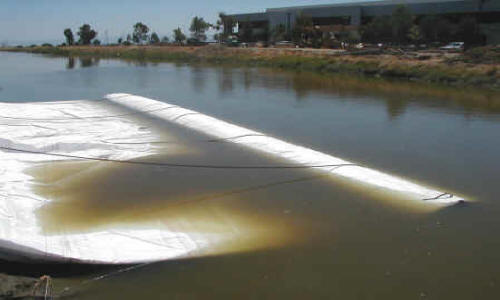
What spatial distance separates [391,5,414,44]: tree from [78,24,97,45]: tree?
163ft

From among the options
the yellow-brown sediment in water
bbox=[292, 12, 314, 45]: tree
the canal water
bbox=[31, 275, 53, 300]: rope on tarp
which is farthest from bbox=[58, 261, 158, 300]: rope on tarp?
bbox=[292, 12, 314, 45]: tree

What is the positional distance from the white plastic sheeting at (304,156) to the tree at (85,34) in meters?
65.4

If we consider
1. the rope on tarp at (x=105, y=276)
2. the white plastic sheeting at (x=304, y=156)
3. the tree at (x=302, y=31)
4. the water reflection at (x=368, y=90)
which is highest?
the tree at (x=302, y=31)

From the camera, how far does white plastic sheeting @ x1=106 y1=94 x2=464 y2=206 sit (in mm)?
6484

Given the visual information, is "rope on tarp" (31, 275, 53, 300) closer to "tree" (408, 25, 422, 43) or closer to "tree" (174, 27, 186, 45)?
"tree" (408, 25, 422, 43)

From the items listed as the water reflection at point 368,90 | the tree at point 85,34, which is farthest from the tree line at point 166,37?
the water reflection at point 368,90

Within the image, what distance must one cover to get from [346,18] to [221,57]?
52.1 feet

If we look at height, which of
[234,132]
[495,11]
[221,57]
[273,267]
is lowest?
[273,267]

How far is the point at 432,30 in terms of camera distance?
123ft

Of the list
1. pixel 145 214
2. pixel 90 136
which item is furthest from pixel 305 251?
pixel 90 136

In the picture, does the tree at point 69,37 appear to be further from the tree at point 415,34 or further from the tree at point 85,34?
the tree at point 415,34

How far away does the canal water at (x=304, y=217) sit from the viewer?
177 inches

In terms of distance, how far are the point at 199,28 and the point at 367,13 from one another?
23.7 metres

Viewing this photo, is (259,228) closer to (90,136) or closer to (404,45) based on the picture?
(90,136)
